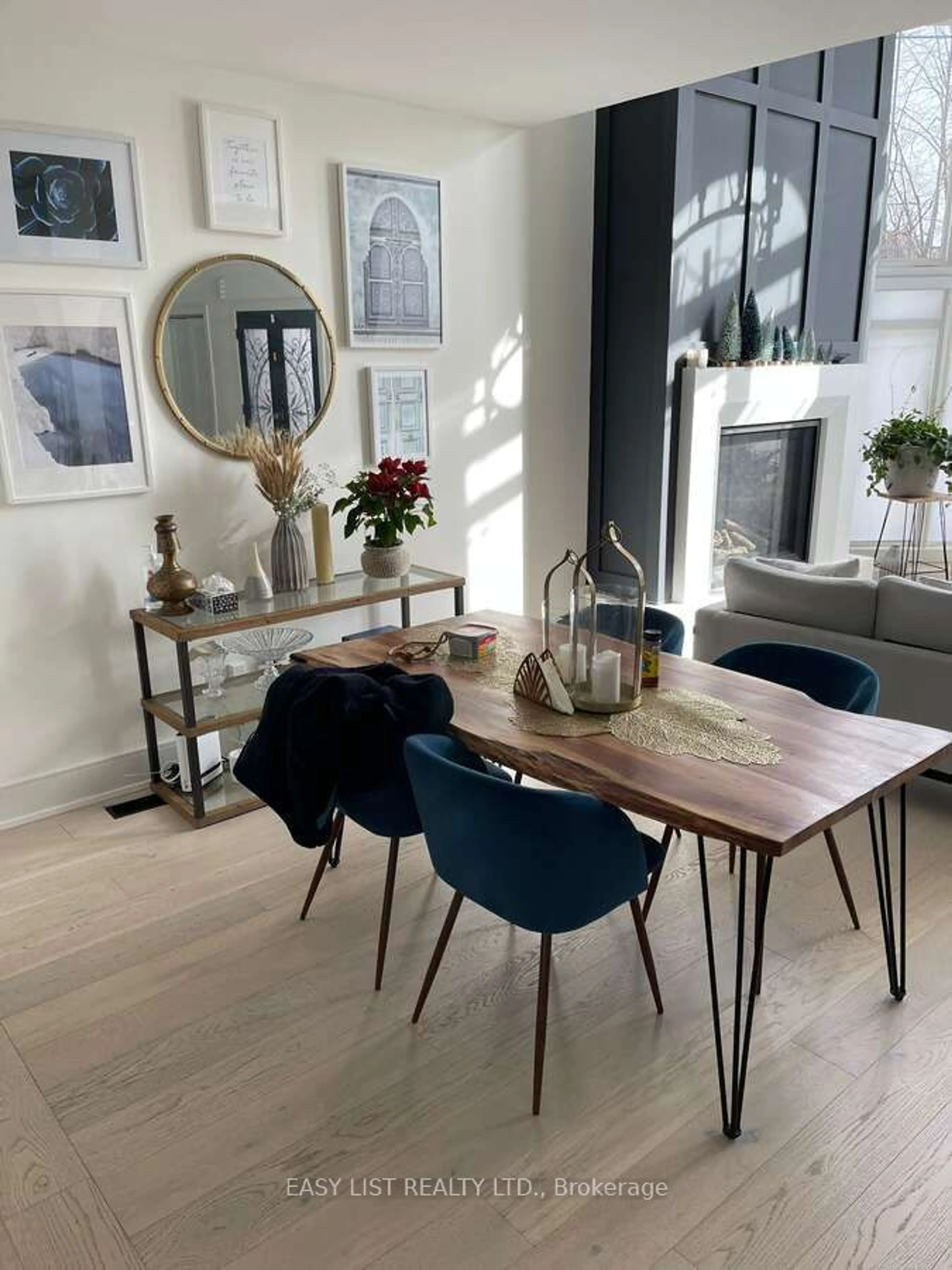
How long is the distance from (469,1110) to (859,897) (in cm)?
140

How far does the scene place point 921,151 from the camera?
6.58 m

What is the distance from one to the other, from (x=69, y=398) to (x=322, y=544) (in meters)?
1.03

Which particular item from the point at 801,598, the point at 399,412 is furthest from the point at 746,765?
the point at 399,412

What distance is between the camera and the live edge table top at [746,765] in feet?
5.77

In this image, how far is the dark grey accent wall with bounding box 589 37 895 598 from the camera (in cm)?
468

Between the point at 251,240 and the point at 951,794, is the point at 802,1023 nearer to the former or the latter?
the point at 951,794

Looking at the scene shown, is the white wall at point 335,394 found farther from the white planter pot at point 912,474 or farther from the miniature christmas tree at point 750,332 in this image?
the white planter pot at point 912,474

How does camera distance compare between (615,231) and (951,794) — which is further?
(615,231)

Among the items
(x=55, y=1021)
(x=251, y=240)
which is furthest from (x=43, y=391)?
(x=55, y=1021)

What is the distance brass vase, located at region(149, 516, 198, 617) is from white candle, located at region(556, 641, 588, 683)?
1511mm

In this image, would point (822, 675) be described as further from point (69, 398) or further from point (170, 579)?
point (69, 398)

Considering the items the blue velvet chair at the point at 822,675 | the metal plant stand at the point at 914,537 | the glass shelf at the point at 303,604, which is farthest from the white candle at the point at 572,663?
the metal plant stand at the point at 914,537

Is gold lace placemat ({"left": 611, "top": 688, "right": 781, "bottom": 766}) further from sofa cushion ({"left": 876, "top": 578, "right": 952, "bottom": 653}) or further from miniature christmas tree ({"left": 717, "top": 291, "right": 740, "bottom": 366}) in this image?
miniature christmas tree ({"left": 717, "top": 291, "right": 740, "bottom": 366})

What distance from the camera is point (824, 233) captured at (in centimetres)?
560
